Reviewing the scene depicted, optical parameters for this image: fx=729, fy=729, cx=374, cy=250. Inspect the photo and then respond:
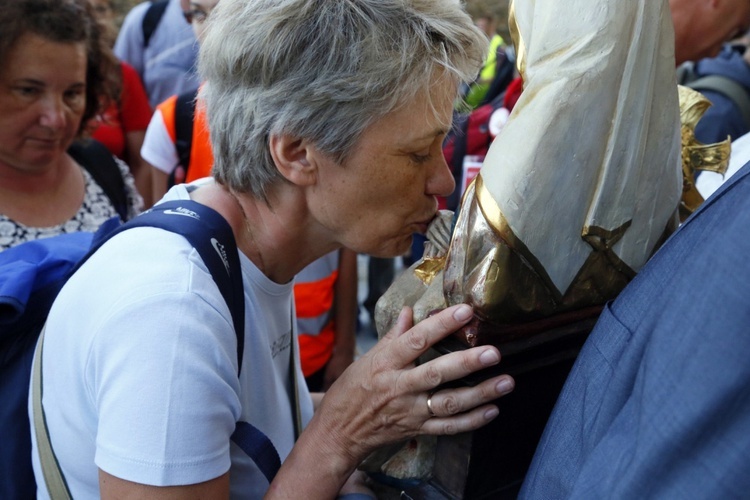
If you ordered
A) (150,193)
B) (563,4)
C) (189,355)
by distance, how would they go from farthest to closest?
(150,193), (189,355), (563,4)

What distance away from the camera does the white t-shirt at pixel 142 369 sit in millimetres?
1022

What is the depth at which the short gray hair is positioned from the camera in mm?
1168

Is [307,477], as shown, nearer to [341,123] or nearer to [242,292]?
[242,292]

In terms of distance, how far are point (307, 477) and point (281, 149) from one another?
0.55 metres

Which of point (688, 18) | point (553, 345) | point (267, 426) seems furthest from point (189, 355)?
point (688, 18)

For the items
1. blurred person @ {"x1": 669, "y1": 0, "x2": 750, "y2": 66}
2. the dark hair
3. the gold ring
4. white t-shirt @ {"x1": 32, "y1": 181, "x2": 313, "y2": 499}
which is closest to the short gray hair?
white t-shirt @ {"x1": 32, "y1": 181, "x2": 313, "y2": 499}

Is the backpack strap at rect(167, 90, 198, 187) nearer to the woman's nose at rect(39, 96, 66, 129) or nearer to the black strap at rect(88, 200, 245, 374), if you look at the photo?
the woman's nose at rect(39, 96, 66, 129)

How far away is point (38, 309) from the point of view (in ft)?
4.48

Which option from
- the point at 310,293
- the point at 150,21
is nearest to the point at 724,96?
the point at 310,293

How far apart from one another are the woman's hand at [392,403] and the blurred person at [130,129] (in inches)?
79.1

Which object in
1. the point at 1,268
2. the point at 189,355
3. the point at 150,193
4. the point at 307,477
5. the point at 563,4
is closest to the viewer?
the point at 563,4

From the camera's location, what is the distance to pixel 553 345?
1.10 m

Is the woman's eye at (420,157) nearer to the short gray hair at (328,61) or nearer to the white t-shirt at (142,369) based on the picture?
the short gray hair at (328,61)

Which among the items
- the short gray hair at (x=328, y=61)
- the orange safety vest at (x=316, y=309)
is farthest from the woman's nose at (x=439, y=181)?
the orange safety vest at (x=316, y=309)
